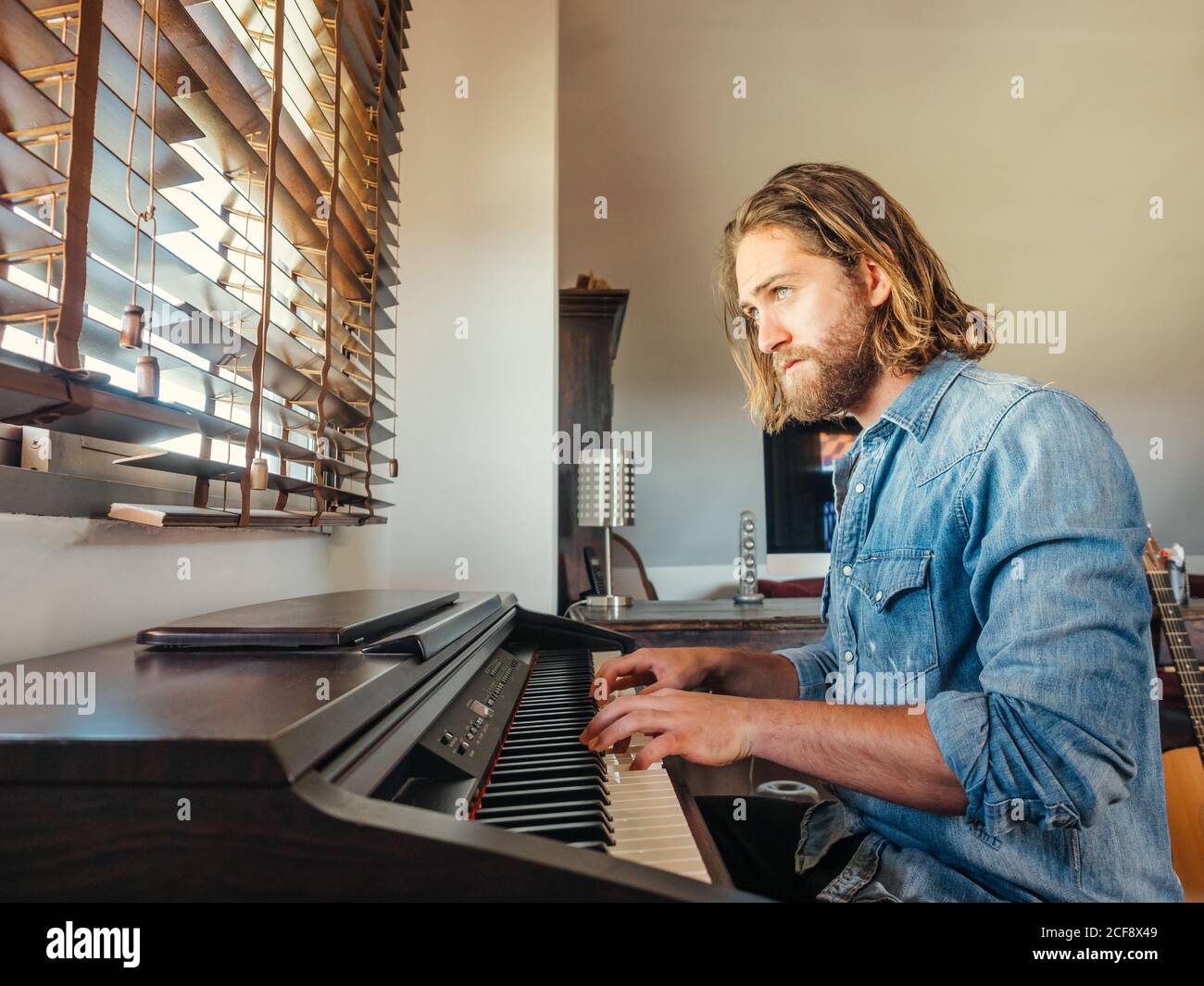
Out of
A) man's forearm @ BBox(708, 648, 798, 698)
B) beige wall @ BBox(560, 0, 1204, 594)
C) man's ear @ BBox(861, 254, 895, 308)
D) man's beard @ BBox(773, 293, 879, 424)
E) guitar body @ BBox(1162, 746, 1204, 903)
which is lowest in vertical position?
guitar body @ BBox(1162, 746, 1204, 903)

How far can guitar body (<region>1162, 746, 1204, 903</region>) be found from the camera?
6.12 ft

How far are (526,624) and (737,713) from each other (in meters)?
0.68

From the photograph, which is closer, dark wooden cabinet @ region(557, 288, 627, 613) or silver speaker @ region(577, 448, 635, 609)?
silver speaker @ region(577, 448, 635, 609)

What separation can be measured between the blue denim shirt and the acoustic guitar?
3.76 feet

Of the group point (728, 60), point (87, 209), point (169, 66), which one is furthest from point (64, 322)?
point (728, 60)

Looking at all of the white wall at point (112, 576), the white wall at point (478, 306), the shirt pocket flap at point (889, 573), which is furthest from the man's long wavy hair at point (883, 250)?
the white wall at point (112, 576)

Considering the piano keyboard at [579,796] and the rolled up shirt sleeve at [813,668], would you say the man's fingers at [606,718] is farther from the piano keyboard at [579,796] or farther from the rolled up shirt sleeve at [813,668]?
the rolled up shirt sleeve at [813,668]

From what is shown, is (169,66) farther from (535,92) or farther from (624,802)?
(535,92)

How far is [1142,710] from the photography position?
2.73 ft

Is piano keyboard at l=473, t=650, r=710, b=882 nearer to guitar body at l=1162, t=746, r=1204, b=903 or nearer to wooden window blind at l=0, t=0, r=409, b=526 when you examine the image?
wooden window blind at l=0, t=0, r=409, b=526

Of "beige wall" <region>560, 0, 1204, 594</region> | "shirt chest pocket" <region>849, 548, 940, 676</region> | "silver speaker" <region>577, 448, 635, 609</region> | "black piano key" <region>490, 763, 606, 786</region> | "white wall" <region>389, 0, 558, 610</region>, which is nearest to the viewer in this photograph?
"black piano key" <region>490, 763, 606, 786</region>

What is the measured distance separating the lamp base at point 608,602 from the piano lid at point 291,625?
4.69 ft

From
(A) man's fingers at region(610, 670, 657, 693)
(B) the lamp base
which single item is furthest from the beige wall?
(A) man's fingers at region(610, 670, 657, 693)

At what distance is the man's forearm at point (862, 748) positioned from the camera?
0.82 m
